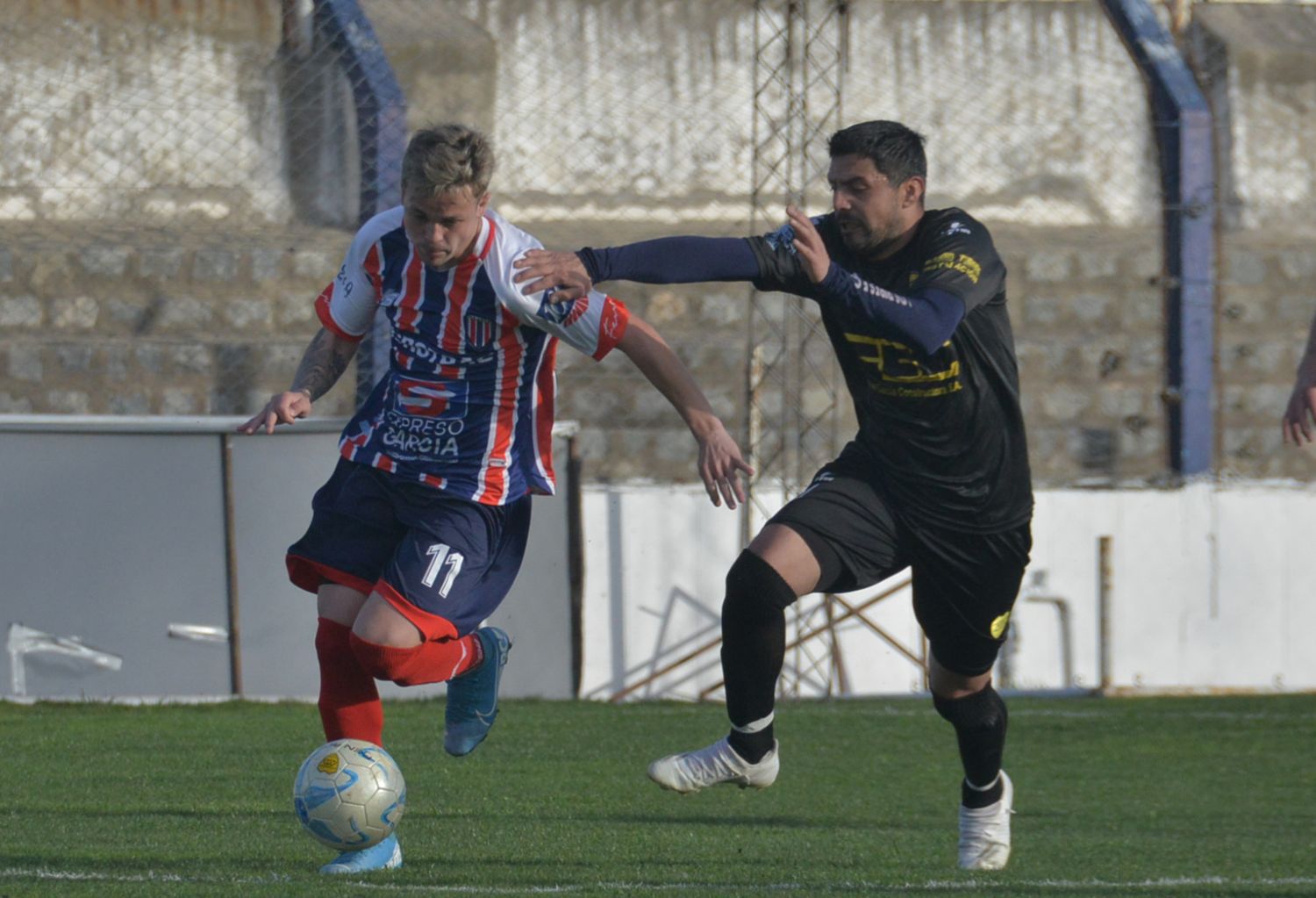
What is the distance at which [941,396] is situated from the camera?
5.29 metres

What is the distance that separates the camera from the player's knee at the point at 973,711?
18.6ft

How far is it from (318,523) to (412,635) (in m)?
0.49

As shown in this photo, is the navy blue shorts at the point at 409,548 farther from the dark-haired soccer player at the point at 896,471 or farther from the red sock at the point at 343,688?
the dark-haired soccer player at the point at 896,471

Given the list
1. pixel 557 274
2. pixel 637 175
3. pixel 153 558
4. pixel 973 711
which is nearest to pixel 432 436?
pixel 557 274

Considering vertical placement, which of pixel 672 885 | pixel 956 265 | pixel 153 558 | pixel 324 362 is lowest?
pixel 672 885

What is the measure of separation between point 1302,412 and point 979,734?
1.47 m

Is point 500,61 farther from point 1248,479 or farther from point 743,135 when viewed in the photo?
point 1248,479

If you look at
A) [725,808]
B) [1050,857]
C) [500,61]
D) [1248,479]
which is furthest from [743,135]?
[1050,857]

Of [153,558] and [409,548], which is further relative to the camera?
[153,558]

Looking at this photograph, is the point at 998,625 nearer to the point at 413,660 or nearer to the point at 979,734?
the point at 979,734

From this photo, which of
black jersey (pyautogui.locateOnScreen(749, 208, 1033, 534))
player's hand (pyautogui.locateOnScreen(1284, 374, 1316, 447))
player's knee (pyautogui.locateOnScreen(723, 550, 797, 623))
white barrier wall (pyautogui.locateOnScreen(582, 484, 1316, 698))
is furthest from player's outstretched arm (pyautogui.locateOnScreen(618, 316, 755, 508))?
white barrier wall (pyautogui.locateOnScreen(582, 484, 1316, 698))

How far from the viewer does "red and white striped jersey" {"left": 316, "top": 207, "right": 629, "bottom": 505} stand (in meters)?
5.16

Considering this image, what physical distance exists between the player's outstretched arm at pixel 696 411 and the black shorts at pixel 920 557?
0.34 meters

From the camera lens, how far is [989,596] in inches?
212
